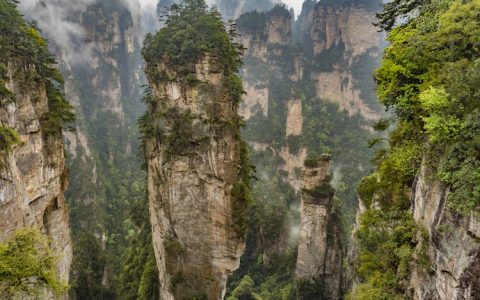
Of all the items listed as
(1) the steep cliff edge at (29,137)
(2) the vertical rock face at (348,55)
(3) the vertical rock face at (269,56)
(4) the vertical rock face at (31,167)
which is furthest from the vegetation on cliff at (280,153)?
(1) the steep cliff edge at (29,137)

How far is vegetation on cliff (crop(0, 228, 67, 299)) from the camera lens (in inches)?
362

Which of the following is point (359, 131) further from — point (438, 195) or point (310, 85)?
point (438, 195)

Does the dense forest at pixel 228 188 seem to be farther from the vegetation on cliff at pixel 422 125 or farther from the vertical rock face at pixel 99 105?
the vertical rock face at pixel 99 105

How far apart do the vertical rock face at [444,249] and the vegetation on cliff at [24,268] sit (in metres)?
8.98

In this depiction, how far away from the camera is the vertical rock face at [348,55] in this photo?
67000 millimetres

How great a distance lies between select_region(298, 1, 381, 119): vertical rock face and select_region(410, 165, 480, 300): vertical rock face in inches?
2313

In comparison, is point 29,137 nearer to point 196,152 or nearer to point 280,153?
point 196,152

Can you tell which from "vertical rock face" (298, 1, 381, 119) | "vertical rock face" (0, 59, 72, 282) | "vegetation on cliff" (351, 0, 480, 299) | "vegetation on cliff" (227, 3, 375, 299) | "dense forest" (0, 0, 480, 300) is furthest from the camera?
"vertical rock face" (298, 1, 381, 119)

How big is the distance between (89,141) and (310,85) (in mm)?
38735

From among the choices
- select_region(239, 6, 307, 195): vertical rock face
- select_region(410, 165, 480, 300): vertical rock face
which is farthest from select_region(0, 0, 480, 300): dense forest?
select_region(239, 6, 307, 195): vertical rock face

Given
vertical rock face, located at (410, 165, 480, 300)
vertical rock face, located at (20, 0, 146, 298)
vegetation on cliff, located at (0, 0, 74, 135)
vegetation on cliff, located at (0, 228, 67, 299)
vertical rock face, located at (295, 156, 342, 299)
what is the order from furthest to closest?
vertical rock face, located at (20, 0, 146, 298)
vertical rock face, located at (295, 156, 342, 299)
vegetation on cliff, located at (0, 0, 74, 135)
vegetation on cliff, located at (0, 228, 67, 299)
vertical rock face, located at (410, 165, 480, 300)

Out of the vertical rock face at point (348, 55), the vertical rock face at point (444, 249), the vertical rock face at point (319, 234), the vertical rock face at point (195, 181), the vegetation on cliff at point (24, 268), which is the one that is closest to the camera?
the vertical rock face at point (444, 249)

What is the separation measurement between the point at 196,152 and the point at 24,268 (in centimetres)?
1144

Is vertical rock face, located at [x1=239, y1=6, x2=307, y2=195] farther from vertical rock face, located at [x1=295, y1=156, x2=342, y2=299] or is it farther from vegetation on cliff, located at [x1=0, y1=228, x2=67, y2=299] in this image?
vegetation on cliff, located at [x1=0, y1=228, x2=67, y2=299]
